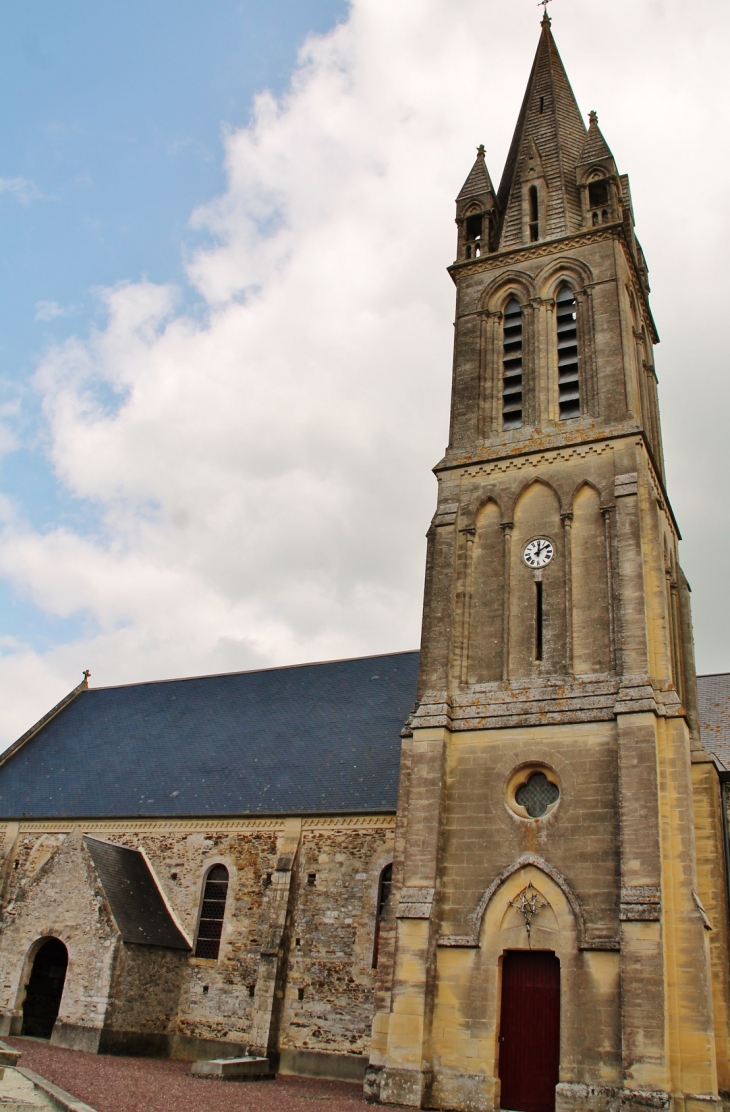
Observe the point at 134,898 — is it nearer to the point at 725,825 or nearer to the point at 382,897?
the point at 382,897

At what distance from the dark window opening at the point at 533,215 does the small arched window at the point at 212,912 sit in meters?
17.9

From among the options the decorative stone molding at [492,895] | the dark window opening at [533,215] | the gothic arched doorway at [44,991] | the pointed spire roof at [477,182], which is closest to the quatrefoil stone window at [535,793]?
the decorative stone molding at [492,895]

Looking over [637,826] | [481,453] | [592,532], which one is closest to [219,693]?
[481,453]

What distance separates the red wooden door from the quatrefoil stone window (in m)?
2.37

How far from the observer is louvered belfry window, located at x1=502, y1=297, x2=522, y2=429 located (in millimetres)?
20875

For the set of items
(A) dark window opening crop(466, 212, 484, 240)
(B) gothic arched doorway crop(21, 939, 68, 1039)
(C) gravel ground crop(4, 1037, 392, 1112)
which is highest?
(A) dark window opening crop(466, 212, 484, 240)

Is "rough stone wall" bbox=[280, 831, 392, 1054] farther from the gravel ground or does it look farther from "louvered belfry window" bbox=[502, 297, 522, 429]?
"louvered belfry window" bbox=[502, 297, 522, 429]

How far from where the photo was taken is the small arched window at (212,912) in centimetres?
2120

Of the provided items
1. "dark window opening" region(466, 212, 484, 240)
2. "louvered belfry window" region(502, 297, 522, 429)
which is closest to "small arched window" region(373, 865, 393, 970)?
"louvered belfry window" region(502, 297, 522, 429)

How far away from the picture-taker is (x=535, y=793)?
53.2 ft

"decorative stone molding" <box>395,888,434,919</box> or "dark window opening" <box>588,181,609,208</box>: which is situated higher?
"dark window opening" <box>588,181,609,208</box>

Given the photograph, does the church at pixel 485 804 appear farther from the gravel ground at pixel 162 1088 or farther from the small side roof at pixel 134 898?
the gravel ground at pixel 162 1088

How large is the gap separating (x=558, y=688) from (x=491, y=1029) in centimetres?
590

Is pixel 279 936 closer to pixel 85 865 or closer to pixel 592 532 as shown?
pixel 85 865
